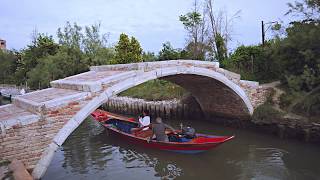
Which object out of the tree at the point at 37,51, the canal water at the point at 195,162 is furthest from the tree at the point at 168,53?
the tree at the point at 37,51

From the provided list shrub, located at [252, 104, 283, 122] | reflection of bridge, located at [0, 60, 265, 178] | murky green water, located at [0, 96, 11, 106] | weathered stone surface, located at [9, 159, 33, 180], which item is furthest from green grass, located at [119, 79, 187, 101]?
murky green water, located at [0, 96, 11, 106]

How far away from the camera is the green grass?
18284mm

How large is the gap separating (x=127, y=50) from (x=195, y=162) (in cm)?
1519

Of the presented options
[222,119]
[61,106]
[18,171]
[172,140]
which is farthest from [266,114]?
[18,171]

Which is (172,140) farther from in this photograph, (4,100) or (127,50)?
(4,100)

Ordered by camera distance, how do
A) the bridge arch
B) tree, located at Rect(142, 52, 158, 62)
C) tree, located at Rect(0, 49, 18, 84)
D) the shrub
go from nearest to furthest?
the bridge arch, the shrub, tree, located at Rect(142, 52, 158, 62), tree, located at Rect(0, 49, 18, 84)

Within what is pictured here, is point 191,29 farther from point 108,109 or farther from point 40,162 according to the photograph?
point 40,162

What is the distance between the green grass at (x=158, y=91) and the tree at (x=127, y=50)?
102 inches

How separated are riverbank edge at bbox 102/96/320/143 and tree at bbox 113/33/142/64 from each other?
3.32 m

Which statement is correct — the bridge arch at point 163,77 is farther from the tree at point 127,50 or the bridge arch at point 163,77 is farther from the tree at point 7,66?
the tree at point 7,66

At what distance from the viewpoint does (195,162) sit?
962cm

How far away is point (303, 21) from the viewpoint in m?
12.2

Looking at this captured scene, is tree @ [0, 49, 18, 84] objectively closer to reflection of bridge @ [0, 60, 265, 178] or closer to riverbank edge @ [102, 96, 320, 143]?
riverbank edge @ [102, 96, 320, 143]

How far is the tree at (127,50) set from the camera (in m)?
23.2
